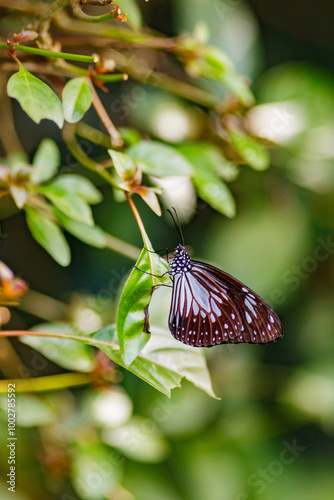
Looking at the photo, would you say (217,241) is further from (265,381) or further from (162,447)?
(162,447)

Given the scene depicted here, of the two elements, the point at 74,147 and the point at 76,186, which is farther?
the point at 74,147

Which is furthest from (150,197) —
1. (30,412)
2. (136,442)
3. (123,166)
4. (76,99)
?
(136,442)

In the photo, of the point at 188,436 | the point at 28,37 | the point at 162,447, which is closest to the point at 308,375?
the point at 188,436

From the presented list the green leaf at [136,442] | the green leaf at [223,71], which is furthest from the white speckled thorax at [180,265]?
the green leaf at [136,442]

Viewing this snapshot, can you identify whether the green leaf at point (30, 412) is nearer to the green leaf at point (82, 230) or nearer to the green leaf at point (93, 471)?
the green leaf at point (93, 471)

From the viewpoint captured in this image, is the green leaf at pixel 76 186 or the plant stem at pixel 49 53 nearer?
the plant stem at pixel 49 53

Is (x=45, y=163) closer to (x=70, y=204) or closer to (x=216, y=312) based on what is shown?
(x=70, y=204)
